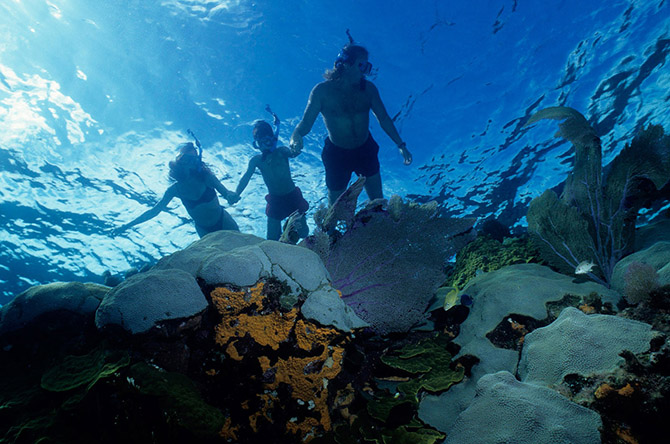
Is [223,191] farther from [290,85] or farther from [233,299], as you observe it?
[233,299]

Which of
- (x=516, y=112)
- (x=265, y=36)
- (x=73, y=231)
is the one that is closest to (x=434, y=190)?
(x=516, y=112)

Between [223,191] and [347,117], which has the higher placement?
[347,117]

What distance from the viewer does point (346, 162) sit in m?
6.79

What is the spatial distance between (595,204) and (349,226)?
3.29 m

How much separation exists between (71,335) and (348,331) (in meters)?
2.37

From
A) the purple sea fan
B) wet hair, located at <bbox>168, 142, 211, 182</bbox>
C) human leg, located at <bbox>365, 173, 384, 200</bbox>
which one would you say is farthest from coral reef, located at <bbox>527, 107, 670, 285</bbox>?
wet hair, located at <bbox>168, 142, 211, 182</bbox>

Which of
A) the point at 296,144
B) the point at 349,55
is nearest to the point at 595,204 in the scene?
the point at 296,144

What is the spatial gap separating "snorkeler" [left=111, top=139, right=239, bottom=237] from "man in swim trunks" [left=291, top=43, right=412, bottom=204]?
4076 mm

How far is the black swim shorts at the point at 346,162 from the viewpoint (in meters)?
6.79

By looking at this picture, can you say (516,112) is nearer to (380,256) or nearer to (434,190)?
(434,190)

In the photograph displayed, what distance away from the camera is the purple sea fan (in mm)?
3045

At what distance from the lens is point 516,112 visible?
1152 centimetres

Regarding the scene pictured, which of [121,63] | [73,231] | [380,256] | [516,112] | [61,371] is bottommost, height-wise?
[61,371]

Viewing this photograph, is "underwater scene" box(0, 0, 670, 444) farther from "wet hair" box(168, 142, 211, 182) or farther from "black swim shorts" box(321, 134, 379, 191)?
"wet hair" box(168, 142, 211, 182)
